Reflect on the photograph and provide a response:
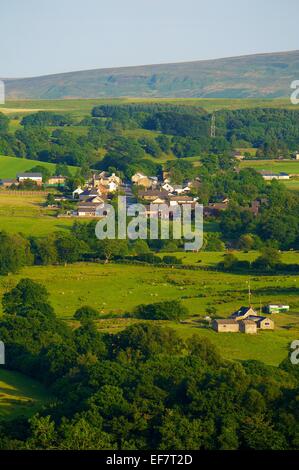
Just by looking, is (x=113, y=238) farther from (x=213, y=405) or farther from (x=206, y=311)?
(x=213, y=405)

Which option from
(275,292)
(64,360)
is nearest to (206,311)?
(275,292)

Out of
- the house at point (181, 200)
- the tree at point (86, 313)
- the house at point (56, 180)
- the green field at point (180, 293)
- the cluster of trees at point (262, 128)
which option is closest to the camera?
the green field at point (180, 293)

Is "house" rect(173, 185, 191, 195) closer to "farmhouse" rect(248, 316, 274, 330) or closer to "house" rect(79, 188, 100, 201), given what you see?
"house" rect(79, 188, 100, 201)

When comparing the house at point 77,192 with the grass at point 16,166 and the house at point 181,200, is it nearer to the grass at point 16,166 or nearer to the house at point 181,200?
the house at point 181,200

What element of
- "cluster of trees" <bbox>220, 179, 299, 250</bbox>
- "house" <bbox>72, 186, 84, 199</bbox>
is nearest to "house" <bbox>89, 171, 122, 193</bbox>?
"house" <bbox>72, 186, 84, 199</bbox>

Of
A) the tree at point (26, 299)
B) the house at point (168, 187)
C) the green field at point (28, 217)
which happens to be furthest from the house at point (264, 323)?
the house at point (168, 187)

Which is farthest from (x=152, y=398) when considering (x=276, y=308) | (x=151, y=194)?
(x=151, y=194)
